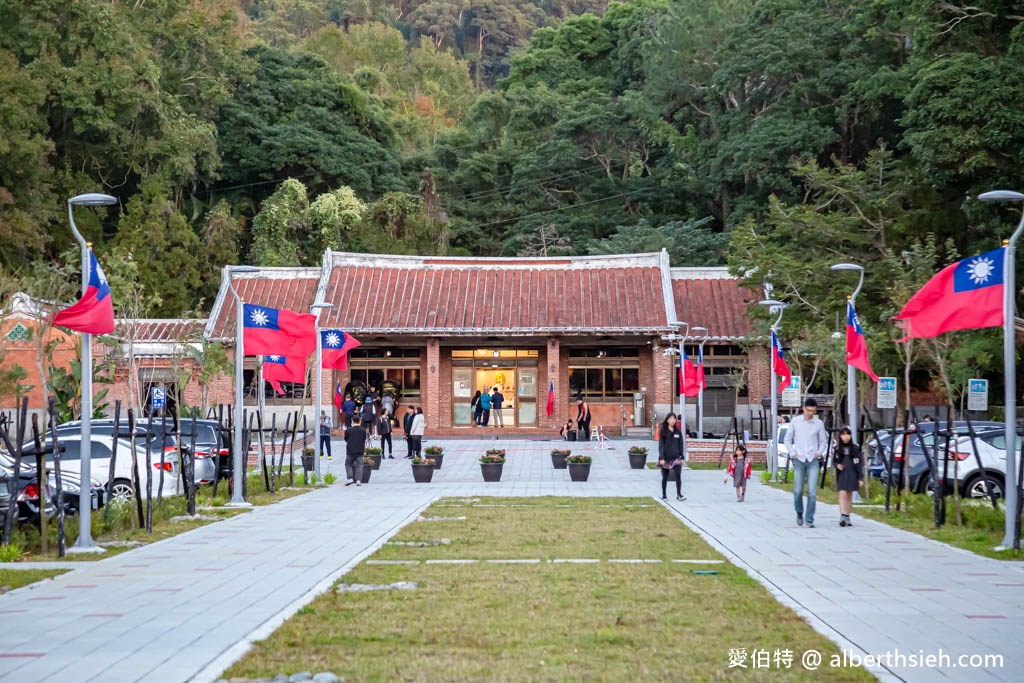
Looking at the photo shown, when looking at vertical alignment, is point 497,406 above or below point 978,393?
below

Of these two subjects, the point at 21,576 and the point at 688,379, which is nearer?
the point at 21,576

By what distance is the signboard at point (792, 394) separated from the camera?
32.0 meters

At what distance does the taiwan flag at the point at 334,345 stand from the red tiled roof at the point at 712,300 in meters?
17.7

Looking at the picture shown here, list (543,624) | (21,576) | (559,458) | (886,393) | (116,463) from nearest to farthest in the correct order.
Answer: (543,624) → (21,576) → (116,463) → (886,393) → (559,458)

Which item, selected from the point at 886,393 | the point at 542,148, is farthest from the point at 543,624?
the point at 542,148

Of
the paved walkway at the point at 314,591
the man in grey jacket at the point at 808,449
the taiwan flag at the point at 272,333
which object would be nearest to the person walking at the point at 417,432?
the taiwan flag at the point at 272,333

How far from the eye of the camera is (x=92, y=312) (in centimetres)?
1598

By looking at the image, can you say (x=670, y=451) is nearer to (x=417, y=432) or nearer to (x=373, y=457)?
(x=373, y=457)

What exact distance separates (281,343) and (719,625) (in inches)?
643

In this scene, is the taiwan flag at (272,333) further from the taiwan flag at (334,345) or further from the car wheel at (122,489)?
the taiwan flag at (334,345)

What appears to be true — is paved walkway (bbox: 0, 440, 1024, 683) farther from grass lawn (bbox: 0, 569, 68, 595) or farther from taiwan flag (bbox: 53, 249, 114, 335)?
taiwan flag (bbox: 53, 249, 114, 335)

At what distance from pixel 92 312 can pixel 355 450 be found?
11392 millimetres

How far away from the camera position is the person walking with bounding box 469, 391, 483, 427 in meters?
48.1

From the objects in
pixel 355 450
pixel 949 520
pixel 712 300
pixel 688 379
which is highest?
pixel 712 300
